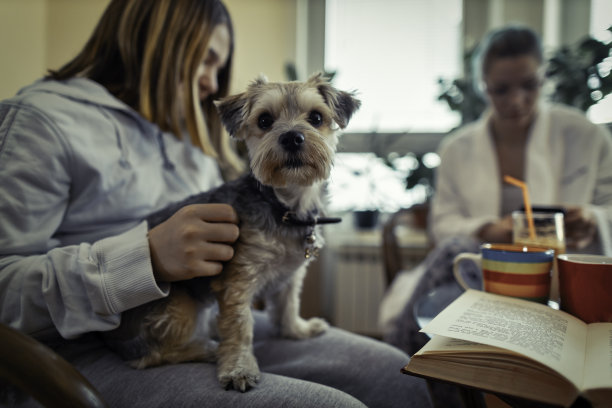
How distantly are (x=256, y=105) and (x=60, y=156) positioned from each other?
1.50 ft

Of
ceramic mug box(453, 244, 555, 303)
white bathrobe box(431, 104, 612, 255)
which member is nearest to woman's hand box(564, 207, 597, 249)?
white bathrobe box(431, 104, 612, 255)

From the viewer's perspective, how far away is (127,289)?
0.69 meters

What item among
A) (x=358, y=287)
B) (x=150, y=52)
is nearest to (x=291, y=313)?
(x=150, y=52)

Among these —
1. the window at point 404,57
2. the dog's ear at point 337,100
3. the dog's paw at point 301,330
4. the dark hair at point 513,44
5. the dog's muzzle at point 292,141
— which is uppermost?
the window at point 404,57

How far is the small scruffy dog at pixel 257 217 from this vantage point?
79cm

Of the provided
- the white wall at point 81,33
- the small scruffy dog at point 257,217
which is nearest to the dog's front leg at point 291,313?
the small scruffy dog at point 257,217

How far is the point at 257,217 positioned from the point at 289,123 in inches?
9.2

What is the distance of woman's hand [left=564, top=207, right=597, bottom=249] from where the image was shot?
50.8 inches

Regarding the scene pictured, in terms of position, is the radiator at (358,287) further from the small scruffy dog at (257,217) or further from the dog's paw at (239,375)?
the dog's paw at (239,375)

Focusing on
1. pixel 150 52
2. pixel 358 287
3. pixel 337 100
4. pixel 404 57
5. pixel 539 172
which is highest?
pixel 404 57

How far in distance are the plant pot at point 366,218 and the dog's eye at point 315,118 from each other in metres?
1.98

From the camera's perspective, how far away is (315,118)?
845 millimetres

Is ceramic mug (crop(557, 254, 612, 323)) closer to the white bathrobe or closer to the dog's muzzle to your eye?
the dog's muzzle

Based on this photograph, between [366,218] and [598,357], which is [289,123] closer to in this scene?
[598,357]
